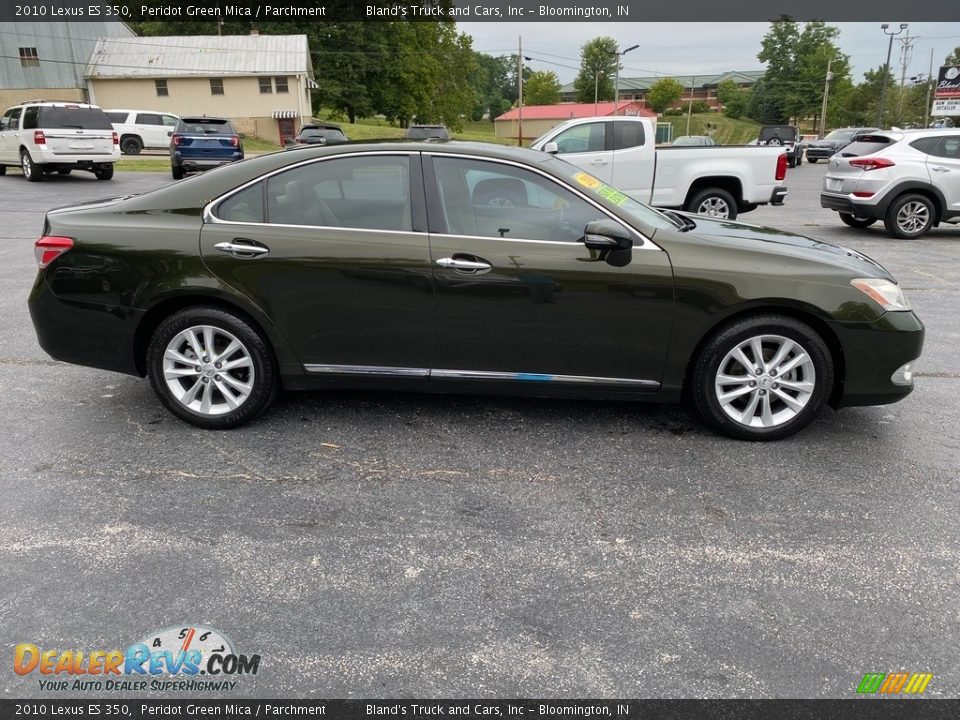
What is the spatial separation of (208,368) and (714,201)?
9651mm

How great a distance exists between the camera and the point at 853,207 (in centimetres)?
1181

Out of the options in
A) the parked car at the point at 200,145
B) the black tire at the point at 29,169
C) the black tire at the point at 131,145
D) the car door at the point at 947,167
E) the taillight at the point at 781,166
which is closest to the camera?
the car door at the point at 947,167

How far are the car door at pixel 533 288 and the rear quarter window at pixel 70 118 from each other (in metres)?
18.3

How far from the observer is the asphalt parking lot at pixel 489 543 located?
2.49 m

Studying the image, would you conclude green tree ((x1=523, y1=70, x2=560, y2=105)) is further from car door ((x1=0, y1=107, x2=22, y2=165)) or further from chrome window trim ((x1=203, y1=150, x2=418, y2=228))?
chrome window trim ((x1=203, y1=150, x2=418, y2=228))

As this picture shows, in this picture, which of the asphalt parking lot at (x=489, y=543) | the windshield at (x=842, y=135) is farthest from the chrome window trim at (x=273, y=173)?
the windshield at (x=842, y=135)

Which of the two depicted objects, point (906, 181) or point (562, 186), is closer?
point (562, 186)

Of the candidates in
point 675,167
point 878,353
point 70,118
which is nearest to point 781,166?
Result: point 675,167

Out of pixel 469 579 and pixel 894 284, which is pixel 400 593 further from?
pixel 894 284

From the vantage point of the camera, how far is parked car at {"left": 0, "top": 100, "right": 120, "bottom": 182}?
18.7 metres

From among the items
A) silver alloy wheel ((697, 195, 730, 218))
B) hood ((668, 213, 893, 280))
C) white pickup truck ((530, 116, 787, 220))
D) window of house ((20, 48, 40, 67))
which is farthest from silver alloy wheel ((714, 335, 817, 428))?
window of house ((20, 48, 40, 67))

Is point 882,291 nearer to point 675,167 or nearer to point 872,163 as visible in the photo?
point 675,167

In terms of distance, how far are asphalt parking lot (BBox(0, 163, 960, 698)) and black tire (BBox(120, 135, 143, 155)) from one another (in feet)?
98.0

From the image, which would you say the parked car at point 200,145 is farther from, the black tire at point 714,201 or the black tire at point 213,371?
the black tire at point 213,371
